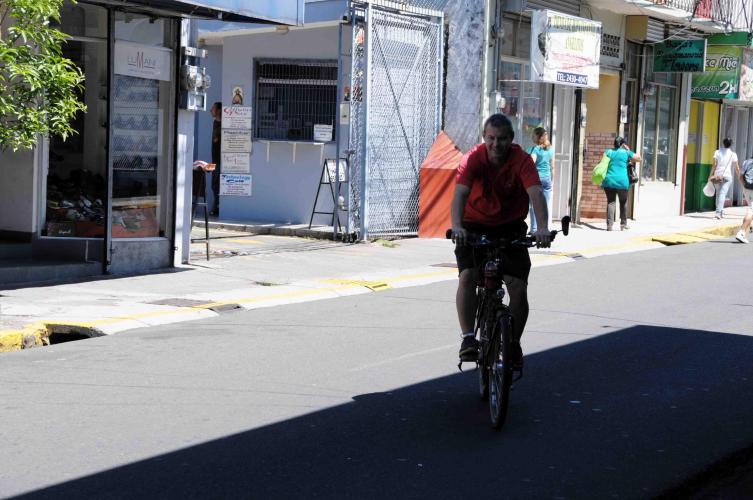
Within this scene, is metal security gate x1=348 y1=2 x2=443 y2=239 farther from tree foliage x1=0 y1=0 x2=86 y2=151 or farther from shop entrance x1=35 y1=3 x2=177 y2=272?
tree foliage x1=0 y1=0 x2=86 y2=151

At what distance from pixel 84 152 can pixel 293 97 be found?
257 inches

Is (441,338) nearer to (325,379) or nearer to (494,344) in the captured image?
(325,379)

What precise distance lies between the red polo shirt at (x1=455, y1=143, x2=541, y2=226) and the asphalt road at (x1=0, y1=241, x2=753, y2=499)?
1.26 metres

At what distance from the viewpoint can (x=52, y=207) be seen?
1341 centimetres

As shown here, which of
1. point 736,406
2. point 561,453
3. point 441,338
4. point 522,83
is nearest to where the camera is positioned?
point 561,453

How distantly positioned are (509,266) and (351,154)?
11091 millimetres

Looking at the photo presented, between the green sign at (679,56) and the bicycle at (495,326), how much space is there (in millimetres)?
20191

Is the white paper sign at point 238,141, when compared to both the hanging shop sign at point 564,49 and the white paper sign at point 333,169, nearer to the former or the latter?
the white paper sign at point 333,169

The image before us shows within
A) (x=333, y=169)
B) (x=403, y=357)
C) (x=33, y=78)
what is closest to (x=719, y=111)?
(x=333, y=169)

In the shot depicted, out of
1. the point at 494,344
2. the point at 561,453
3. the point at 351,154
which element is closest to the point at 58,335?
the point at 494,344

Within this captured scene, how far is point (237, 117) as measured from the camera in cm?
1981

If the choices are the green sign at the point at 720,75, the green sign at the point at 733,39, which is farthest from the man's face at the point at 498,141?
the green sign at the point at 720,75

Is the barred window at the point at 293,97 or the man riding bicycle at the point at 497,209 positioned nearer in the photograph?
the man riding bicycle at the point at 497,209

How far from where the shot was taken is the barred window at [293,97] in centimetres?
1919
